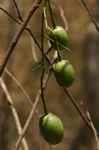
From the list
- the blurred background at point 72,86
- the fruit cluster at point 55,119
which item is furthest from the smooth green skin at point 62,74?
the blurred background at point 72,86

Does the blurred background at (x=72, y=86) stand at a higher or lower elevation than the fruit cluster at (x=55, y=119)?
lower

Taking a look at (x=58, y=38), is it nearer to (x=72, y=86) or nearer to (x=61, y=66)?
(x=61, y=66)

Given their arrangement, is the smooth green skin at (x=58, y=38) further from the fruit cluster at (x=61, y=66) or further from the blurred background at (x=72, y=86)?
the blurred background at (x=72, y=86)

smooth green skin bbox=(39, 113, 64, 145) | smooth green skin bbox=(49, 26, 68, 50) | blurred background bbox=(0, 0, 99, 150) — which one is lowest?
blurred background bbox=(0, 0, 99, 150)

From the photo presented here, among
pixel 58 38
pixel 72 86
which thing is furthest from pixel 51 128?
pixel 72 86

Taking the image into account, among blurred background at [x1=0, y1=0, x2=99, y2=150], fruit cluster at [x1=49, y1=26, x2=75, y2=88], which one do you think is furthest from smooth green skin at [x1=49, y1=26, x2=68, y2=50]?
blurred background at [x1=0, y1=0, x2=99, y2=150]

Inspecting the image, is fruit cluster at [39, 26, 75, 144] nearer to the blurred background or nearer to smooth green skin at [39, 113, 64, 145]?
smooth green skin at [39, 113, 64, 145]
